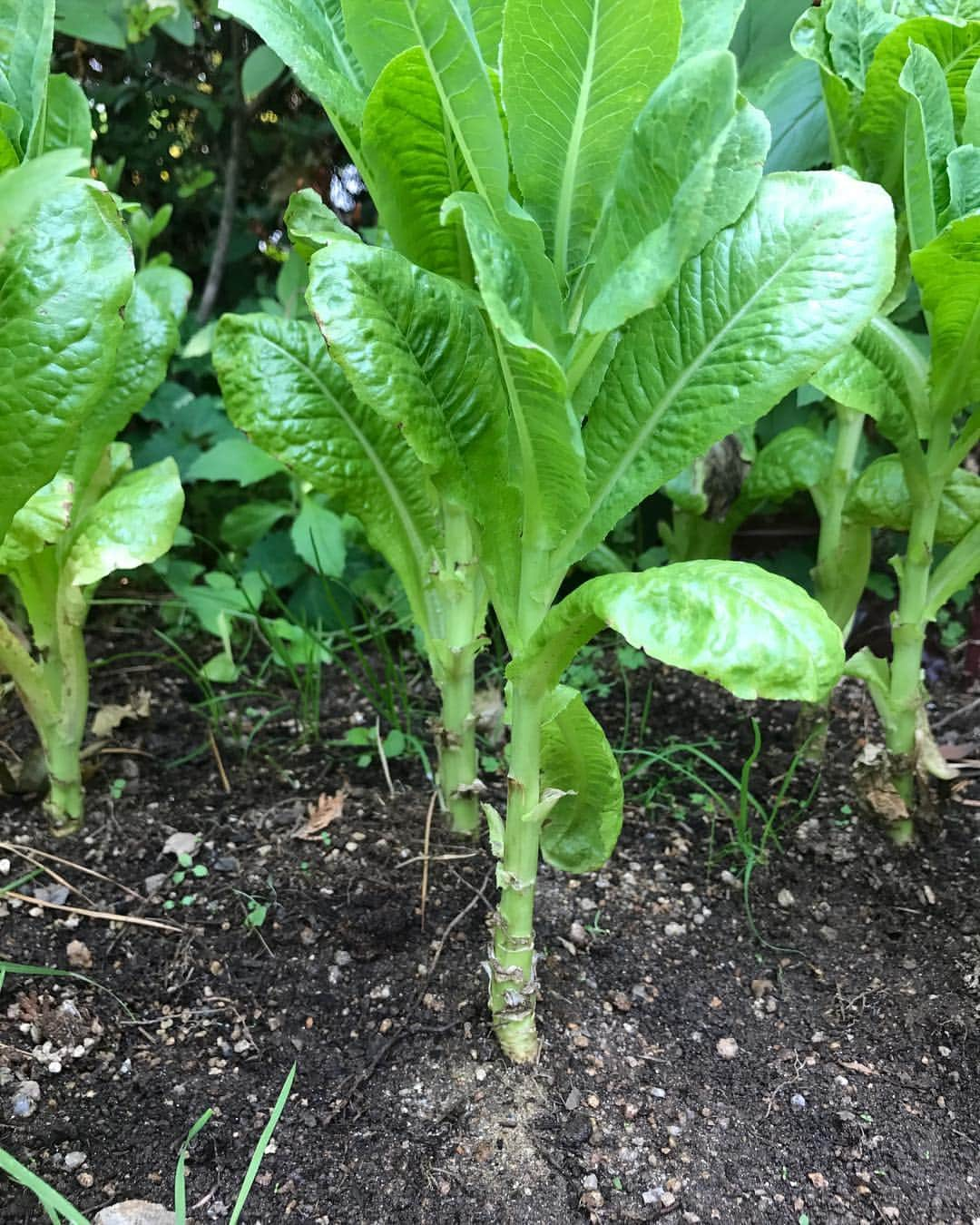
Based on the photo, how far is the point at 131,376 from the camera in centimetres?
126

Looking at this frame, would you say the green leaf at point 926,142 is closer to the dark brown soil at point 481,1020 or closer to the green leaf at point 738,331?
the green leaf at point 738,331

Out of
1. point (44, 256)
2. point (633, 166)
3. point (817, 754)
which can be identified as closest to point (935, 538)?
point (817, 754)

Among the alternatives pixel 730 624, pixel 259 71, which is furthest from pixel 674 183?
pixel 259 71

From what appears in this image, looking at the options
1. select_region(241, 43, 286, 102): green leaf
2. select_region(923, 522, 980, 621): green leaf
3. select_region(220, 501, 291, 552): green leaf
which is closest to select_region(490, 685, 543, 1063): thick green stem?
select_region(923, 522, 980, 621): green leaf

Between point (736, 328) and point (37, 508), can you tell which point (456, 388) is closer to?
point (736, 328)

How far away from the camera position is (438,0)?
28.9 inches

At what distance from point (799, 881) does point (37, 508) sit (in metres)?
1.16

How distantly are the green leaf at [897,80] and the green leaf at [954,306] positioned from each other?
0.78 feet

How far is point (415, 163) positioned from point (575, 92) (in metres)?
0.20

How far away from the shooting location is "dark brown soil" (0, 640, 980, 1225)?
0.97 metres

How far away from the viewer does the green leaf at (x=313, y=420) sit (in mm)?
1155

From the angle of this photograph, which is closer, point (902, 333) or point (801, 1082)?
point (801, 1082)

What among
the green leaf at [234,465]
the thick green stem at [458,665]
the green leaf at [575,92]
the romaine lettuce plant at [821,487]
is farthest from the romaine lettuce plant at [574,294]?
the green leaf at [234,465]

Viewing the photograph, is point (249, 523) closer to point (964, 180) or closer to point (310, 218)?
point (310, 218)
